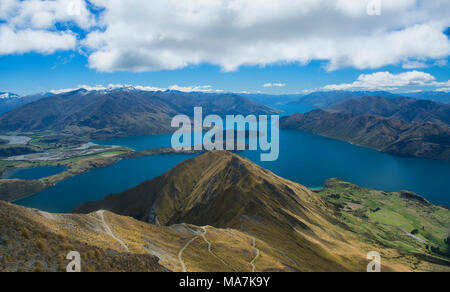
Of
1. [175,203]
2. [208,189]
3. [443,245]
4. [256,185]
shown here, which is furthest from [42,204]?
[443,245]

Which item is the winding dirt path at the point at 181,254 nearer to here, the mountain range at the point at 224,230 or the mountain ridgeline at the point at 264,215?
the mountain range at the point at 224,230

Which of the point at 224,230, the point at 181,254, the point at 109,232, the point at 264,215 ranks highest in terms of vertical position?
the point at 109,232

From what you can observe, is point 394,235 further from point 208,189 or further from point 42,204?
point 42,204

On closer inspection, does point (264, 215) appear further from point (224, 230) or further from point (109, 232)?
point (109, 232)

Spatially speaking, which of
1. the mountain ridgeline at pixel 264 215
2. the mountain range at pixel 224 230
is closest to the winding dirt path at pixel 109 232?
the mountain range at pixel 224 230

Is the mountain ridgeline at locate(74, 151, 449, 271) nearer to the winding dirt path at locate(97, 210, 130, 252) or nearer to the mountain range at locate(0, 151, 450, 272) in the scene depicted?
the mountain range at locate(0, 151, 450, 272)

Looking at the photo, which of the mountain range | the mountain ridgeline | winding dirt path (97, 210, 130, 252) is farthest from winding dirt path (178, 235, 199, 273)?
winding dirt path (97, 210, 130, 252)

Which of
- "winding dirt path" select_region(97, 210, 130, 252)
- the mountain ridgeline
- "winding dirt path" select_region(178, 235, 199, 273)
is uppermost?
"winding dirt path" select_region(97, 210, 130, 252)

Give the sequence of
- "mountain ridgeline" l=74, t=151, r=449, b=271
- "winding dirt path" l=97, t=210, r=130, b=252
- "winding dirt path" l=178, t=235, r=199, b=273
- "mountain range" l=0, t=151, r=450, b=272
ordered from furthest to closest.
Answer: "mountain ridgeline" l=74, t=151, r=449, b=271 → "winding dirt path" l=178, t=235, r=199, b=273 → "winding dirt path" l=97, t=210, r=130, b=252 → "mountain range" l=0, t=151, r=450, b=272

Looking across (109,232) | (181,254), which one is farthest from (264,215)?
(109,232)
